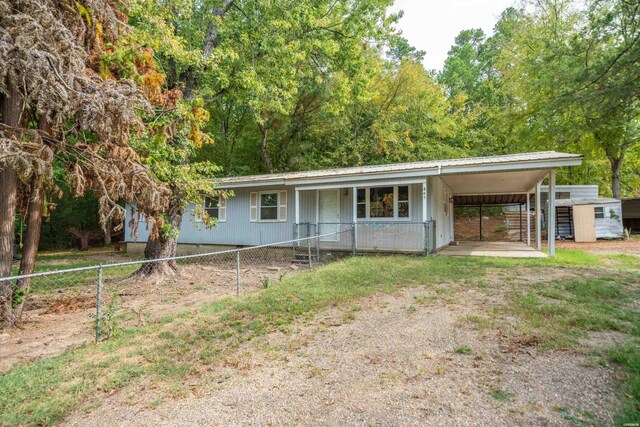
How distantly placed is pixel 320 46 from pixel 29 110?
771 cm

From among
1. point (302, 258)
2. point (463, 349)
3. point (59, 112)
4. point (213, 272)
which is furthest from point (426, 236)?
point (59, 112)

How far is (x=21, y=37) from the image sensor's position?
4062 mm

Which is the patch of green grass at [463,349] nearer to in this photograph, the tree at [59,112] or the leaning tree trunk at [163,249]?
the tree at [59,112]

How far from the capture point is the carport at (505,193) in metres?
9.84

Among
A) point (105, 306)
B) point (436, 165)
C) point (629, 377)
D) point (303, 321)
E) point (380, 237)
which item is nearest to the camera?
point (629, 377)

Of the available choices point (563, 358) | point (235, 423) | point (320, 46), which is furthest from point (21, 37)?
point (320, 46)

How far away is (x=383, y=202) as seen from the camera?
11.7m

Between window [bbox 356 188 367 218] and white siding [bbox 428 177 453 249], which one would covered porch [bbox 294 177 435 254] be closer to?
window [bbox 356 188 367 218]

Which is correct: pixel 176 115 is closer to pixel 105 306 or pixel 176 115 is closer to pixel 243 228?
pixel 105 306

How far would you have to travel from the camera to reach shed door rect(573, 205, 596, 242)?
642 inches

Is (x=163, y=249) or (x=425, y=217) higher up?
(x=425, y=217)

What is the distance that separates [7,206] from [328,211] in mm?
9198

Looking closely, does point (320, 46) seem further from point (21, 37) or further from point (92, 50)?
point (21, 37)

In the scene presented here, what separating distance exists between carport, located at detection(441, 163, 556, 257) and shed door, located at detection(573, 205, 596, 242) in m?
2.42
